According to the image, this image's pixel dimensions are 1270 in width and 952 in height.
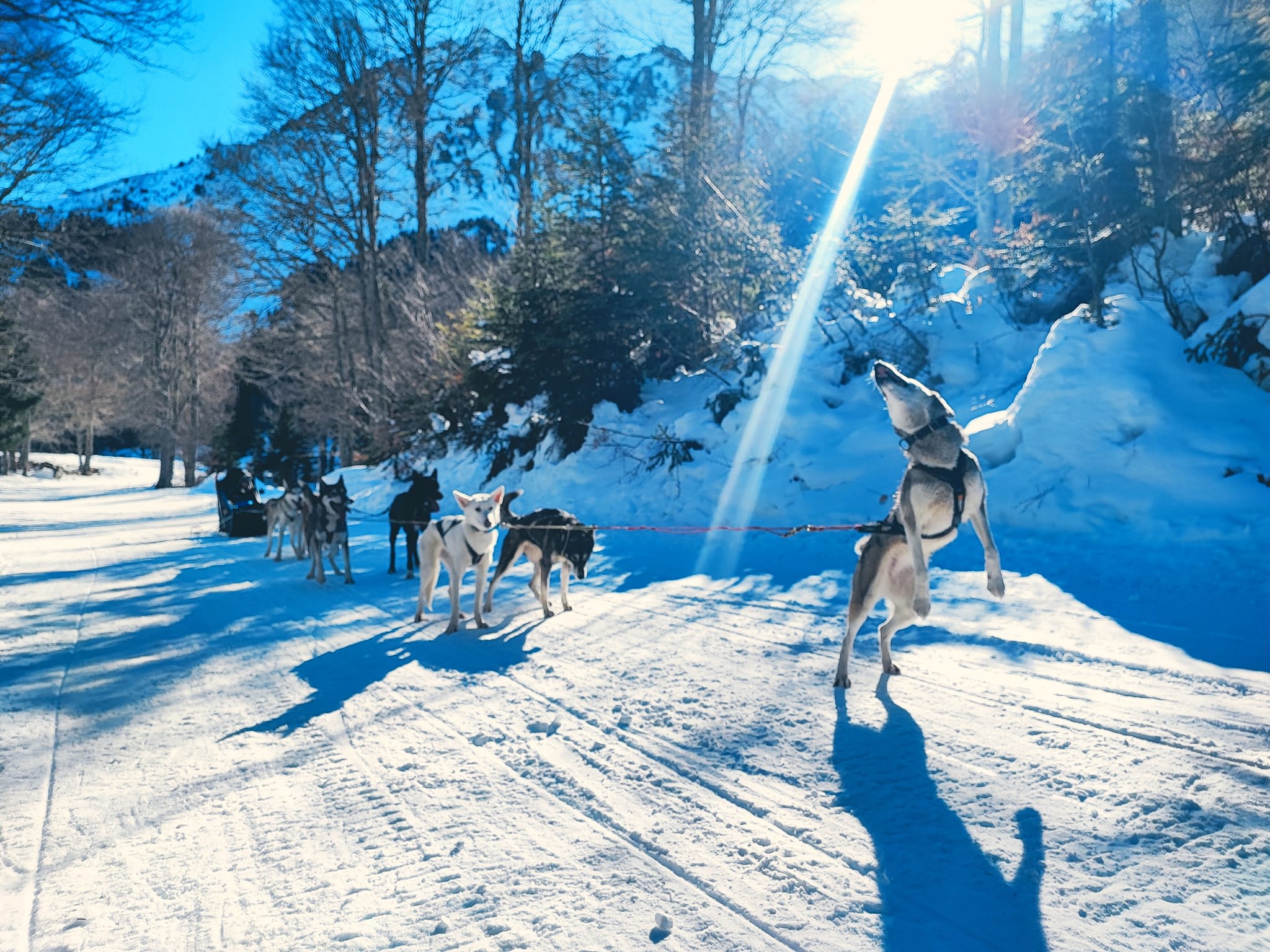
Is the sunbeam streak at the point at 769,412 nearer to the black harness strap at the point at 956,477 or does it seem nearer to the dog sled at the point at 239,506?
the black harness strap at the point at 956,477

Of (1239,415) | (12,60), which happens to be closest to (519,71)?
(12,60)

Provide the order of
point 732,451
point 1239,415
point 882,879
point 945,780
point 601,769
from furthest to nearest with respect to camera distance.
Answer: point 732,451, point 1239,415, point 601,769, point 945,780, point 882,879

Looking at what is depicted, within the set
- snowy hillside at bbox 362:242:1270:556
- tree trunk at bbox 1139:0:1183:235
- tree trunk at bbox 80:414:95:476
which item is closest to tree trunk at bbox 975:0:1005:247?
snowy hillside at bbox 362:242:1270:556

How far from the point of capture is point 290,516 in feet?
36.6

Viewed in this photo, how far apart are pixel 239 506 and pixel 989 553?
46.6ft

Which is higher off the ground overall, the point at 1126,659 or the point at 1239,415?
the point at 1239,415

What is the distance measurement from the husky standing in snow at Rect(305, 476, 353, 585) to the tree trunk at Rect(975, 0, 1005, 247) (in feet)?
47.6

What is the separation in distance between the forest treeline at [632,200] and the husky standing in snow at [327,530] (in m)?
5.24

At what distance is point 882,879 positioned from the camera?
2.43m

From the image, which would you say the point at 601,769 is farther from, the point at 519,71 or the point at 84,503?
the point at 84,503

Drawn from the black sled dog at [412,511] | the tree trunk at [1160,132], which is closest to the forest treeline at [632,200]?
the tree trunk at [1160,132]

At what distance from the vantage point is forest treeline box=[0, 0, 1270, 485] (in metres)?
10.4

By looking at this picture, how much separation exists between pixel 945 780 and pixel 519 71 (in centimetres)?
2159

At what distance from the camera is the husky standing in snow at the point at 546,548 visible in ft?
21.8
